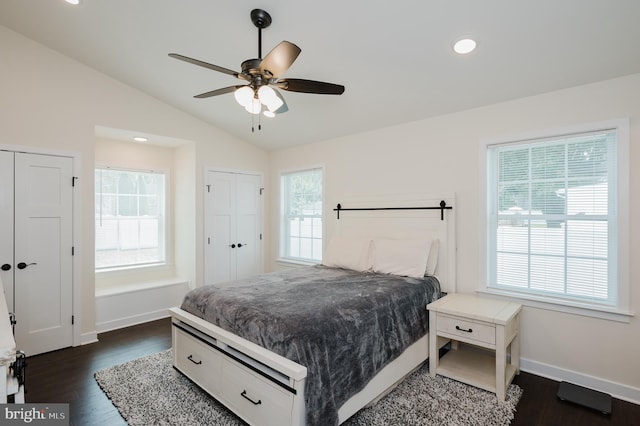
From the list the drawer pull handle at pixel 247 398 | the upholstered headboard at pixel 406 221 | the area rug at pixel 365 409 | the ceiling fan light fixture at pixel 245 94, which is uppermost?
the ceiling fan light fixture at pixel 245 94

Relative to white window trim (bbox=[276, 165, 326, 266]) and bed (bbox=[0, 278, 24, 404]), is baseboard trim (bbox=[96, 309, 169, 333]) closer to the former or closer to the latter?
white window trim (bbox=[276, 165, 326, 266])

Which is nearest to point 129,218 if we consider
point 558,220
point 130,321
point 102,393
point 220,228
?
point 220,228

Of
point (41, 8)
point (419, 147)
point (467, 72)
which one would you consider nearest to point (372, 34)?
point (467, 72)

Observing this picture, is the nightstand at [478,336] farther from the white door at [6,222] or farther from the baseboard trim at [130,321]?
the white door at [6,222]

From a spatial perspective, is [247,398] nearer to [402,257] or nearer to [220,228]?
[402,257]

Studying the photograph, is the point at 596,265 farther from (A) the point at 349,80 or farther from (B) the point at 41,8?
(B) the point at 41,8

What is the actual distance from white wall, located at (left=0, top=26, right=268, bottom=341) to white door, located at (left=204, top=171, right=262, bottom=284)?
6.4 inches

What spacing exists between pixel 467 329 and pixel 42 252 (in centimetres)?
404

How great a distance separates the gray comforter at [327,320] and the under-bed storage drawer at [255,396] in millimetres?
155

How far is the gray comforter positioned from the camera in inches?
A: 72.5

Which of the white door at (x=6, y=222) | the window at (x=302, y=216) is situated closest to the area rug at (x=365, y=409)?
the white door at (x=6, y=222)

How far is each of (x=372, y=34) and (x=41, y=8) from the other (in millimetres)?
2787

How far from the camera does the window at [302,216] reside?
15.3 ft

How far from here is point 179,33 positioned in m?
2.78
